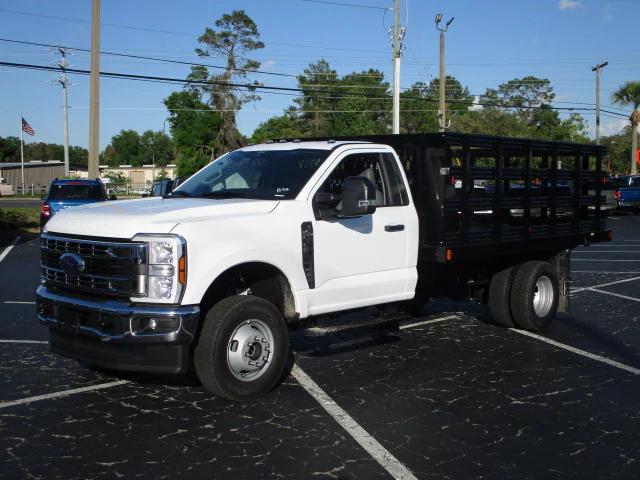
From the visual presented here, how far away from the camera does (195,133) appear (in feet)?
208

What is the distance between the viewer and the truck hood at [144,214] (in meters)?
5.33

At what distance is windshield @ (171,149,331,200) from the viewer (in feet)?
21.2

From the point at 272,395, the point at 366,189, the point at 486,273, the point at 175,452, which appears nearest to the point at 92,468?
the point at 175,452

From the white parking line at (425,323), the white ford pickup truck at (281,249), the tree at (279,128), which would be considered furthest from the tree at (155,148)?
the white ford pickup truck at (281,249)

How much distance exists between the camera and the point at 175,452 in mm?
4676

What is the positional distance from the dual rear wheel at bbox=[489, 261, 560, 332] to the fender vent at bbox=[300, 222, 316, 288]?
3.30 m

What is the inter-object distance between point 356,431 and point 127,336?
1797mm

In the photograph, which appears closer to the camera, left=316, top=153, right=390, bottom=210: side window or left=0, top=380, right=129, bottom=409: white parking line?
left=0, top=380, right=129, bottom=409: white parking line

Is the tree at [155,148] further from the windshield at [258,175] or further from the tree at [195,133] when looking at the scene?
the windshield at [258,175]

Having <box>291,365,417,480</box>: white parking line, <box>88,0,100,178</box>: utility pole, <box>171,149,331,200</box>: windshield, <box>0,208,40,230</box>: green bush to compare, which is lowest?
<box>291,365,417,480</box>: white parking line

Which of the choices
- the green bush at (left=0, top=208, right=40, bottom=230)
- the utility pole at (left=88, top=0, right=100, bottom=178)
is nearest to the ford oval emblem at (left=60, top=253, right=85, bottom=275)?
the green bush at (left=0, top=208, right=40, bottom=230)

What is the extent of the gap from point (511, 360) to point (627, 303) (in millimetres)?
4066

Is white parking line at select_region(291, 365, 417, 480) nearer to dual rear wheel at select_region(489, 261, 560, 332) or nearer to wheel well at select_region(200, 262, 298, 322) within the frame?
wheel well at select_region(200, 262, 298, 322)

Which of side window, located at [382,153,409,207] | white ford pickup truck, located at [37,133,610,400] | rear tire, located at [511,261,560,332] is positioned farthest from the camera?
rear tire, located at [511,261,560,332]
